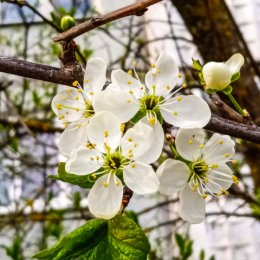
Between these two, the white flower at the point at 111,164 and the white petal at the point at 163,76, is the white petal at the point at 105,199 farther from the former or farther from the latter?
the white petal at the point at 163,76

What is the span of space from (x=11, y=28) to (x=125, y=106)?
254 centimetres

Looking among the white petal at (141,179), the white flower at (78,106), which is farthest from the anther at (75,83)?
the white petal at (141,179)

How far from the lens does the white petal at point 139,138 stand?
1.68 feet

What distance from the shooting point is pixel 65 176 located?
543 mm

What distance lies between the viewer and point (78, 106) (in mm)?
623

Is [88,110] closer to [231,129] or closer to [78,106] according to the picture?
[78,106]

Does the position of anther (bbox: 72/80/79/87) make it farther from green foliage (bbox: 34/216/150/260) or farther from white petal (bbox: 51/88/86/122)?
green foliage (bbox: 34/216/150/260)

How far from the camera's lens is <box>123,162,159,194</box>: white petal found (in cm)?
51

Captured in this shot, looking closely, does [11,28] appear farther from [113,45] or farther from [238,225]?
[238,225]

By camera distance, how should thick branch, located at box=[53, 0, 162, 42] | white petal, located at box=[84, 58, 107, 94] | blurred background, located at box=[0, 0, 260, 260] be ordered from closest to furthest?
1. thick branch, located at box=[53, 0, 162, 42]
2. white petal, located at box=[84, 58, 107, 94]
3. blurred background, located at box=[0, 0, 260, 260]

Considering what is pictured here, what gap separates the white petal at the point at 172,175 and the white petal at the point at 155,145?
1cm

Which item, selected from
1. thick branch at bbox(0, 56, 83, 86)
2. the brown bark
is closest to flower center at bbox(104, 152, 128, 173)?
thick branch at bbox(0, 56, 83, 86)

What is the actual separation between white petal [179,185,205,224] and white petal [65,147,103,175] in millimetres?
105

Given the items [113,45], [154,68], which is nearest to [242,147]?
[154,68]
